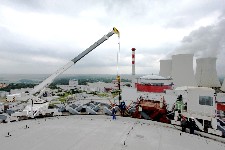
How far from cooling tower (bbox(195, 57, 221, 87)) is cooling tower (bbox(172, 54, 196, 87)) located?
13.5 metres

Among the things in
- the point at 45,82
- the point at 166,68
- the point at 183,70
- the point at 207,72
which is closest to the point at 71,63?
the point at 45,82

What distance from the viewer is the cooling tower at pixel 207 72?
5792 centimetres

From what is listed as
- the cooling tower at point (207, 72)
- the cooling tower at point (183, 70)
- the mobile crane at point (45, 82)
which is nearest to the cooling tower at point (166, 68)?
the cooling tower at point (207, 72)

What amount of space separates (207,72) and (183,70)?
16739 millimetres

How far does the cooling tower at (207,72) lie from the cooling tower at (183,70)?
44.4 feet

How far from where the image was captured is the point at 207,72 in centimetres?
5956

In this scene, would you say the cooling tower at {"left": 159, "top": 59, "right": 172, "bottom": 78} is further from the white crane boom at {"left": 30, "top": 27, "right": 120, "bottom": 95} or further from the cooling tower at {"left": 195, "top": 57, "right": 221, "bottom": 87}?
the white crane boom at {"left": 30, "top": 27, "right": 120, "bottom": 95}

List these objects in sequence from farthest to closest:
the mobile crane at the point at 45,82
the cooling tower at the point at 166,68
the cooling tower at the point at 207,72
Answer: the cooling tower at the point at 166,68 < the cooling tower at the point at 207,72 < the mobile crane at the point at 45,82

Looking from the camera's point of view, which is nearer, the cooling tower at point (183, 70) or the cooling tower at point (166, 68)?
the cooling tower at point (183, 70)

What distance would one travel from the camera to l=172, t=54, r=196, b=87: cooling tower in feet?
155

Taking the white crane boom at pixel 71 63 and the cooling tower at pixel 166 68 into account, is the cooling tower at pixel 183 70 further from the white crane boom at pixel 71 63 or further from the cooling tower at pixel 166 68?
the white crane boom at pixel 71 63

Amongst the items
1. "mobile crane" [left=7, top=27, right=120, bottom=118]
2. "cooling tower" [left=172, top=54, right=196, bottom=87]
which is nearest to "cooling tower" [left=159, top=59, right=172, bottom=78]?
"cooling tower" [left=172, top=54, right=196, bottom=87]

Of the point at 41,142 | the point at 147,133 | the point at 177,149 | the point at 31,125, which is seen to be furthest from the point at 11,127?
the point at 177,149

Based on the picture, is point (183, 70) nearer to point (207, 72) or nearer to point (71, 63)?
point (207, 72)
